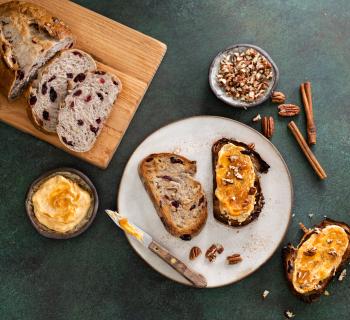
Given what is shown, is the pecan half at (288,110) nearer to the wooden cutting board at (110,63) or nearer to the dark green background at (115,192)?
the dark green background at (115,192)

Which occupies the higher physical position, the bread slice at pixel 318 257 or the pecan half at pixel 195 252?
the bread slice at pixel 318 257

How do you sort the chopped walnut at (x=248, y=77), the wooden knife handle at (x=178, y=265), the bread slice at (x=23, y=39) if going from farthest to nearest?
the chopped walnut at (x=248, y=77) < the wooden knife handle at (x=178, y=265) < the bread slice at (x=23, y=39)

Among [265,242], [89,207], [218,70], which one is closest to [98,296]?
[89,207]

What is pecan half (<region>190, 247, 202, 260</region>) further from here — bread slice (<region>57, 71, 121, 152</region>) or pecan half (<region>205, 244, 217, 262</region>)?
bread slice (<region>57, 71, 121, 152</region>)

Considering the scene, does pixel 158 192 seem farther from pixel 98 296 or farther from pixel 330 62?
pixel 330 62

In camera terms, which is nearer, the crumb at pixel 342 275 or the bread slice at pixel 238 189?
the bread slice at pixel 238 189

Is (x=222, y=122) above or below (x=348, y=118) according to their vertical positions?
below

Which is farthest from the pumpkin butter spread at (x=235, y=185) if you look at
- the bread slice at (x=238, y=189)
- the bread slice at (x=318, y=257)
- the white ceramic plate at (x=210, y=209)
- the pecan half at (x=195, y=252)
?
the bread slice at (x=318, y=257)
